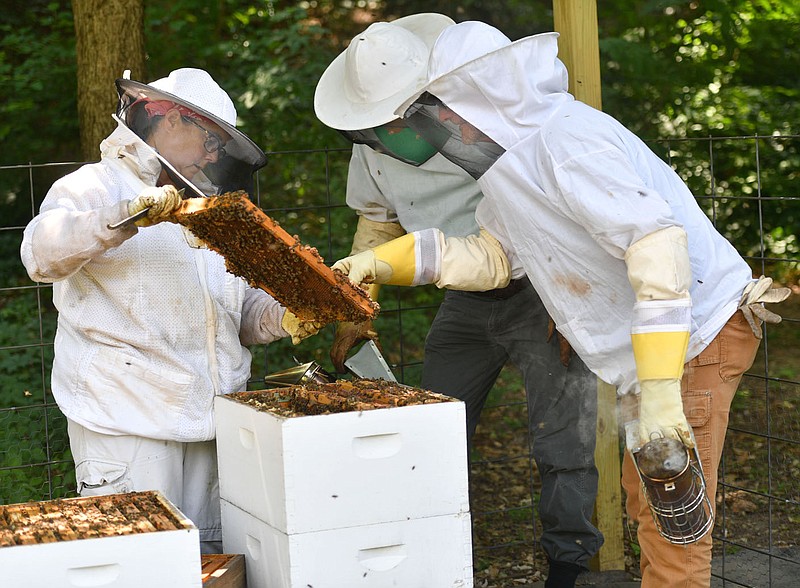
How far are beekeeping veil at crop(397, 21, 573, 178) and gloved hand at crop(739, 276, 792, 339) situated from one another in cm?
69

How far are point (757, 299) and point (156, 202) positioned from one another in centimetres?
152

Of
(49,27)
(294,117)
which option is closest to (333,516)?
(294,117)

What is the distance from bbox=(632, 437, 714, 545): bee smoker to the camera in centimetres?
230

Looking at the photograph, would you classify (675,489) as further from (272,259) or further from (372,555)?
(272,259)

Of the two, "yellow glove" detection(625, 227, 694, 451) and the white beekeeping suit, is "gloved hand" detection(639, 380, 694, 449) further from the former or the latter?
the white beekeeping suit

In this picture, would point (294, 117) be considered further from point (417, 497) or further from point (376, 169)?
point (417, 497)

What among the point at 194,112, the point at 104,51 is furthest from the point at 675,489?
the point at 104,51

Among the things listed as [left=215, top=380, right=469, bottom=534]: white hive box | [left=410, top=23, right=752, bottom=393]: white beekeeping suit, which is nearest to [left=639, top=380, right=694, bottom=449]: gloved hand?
[left=410, top=23, right=752, bottom=393]: white beekeeping suit

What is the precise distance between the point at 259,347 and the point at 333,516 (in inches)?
130

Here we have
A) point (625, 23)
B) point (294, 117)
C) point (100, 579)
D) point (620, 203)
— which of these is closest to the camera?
point (100, 579)

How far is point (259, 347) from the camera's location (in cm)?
535

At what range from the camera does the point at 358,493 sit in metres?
2.12

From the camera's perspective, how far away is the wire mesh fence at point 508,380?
389 centimetres

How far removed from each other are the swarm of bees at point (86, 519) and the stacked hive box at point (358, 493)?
8.7 inches
